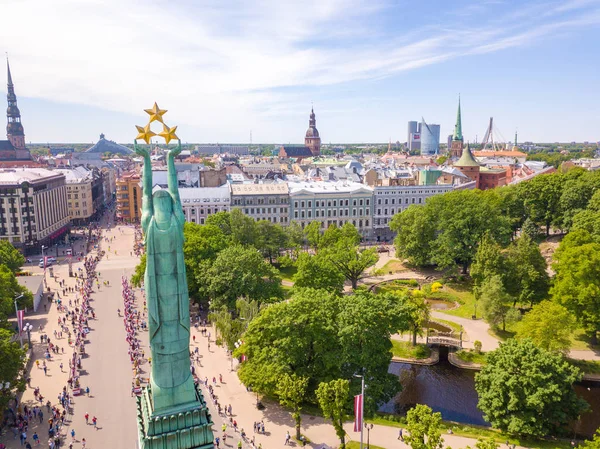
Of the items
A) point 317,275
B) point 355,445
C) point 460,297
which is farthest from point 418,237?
point 355,445

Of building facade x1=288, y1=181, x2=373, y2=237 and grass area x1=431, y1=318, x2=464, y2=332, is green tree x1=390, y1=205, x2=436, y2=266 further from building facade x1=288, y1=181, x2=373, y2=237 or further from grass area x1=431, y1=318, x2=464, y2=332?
building facade x1=288, y1=181, x2=373, y2=237

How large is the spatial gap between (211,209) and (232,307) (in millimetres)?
52460

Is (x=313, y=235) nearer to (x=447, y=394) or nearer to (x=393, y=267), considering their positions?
(x=393, y=267)

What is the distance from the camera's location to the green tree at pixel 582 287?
5275 cm

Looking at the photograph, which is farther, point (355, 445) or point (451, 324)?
point (451, 324)

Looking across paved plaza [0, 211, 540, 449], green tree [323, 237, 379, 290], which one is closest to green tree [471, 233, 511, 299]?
green tree [323, 237, 379, 290]

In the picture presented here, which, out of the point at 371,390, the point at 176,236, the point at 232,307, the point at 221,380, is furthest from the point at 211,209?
the point at 176,236

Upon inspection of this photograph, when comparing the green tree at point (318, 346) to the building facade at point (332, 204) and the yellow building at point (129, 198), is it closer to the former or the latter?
the building facade at point (332, 204)

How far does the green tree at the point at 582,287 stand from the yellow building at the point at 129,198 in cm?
11019

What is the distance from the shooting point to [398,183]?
12319cm

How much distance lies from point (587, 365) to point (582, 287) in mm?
8479

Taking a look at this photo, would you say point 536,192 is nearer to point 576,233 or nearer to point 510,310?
point 576,233

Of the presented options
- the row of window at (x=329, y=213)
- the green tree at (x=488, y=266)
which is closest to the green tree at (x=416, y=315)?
the green tree at (x=488, y=266)

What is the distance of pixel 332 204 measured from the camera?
112 m
